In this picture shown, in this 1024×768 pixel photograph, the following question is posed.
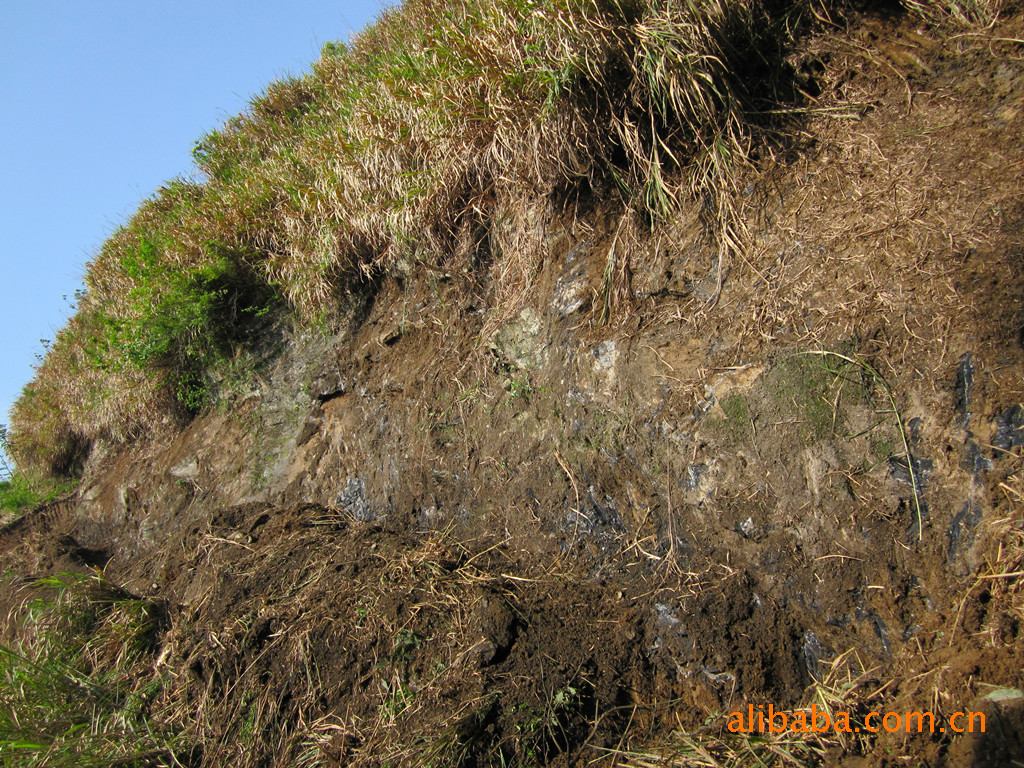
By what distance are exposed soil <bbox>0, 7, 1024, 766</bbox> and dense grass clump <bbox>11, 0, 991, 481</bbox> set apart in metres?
0.24

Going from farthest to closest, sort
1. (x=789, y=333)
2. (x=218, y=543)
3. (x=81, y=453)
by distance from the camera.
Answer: (x=81, y=453) < (x=218, y=543) < (x=789, y=333)

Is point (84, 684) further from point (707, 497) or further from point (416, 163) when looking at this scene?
point (416, 163)

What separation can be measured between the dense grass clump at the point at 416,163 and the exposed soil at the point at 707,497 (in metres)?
0.24

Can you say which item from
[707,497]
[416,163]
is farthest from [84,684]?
[416,163]

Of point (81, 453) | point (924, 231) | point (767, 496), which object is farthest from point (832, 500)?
point (81, 453)

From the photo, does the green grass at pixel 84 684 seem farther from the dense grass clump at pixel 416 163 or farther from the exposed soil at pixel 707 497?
the dense grass clump at pixel 416 163

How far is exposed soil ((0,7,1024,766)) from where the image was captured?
2287 millimetres

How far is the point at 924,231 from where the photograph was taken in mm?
2506

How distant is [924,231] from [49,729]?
16.8 feet

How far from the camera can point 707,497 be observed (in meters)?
2.79

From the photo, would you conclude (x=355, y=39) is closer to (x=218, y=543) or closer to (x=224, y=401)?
(x=224, y=401)

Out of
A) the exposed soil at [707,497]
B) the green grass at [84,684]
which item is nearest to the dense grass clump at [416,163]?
the exposed soil at [707,497]

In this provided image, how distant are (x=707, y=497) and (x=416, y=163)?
3.06 metres

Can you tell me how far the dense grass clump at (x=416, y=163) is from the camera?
9.98 ft
